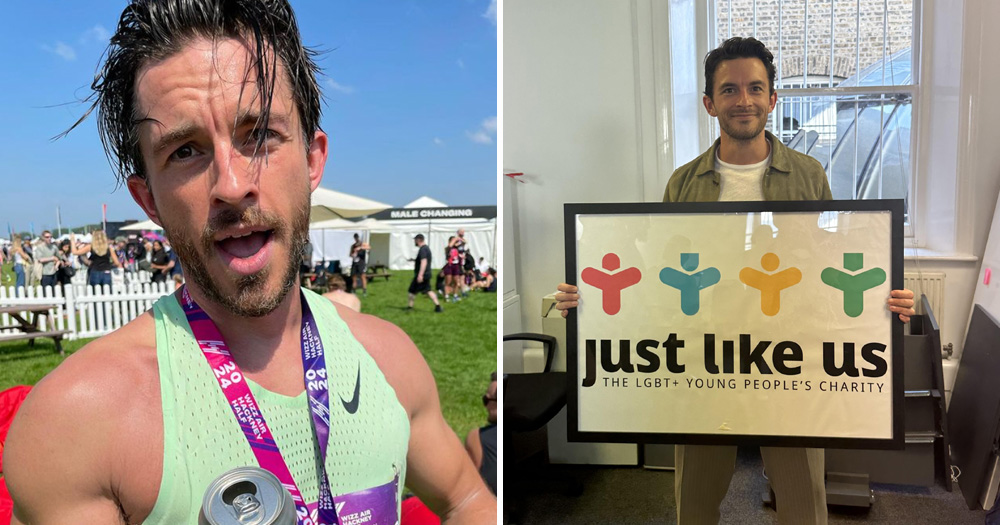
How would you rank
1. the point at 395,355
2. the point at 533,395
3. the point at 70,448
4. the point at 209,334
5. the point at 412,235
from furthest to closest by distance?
the point at 533,395 → the point at 412,235 → the point at 395,355 → the point at 209,334 → the point at 70,448

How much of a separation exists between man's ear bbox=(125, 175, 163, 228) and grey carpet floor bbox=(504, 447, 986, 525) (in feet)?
3.88

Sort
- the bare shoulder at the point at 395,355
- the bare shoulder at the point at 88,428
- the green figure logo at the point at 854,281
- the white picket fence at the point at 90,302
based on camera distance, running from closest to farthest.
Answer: the bare shoulder at the point at 88,428 < the white picket fence at the point at 90,302 < the bare shoulder at the point at 395,355 < the green figure logo at the point at 854,281

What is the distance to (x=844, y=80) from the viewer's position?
1.59 m

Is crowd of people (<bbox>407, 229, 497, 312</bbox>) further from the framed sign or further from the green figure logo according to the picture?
the green figure logo

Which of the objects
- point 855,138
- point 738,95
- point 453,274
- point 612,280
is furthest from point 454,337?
point 855,138

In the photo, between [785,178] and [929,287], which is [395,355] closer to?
[785,178]

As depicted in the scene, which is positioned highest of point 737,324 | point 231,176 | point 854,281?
point 231,176

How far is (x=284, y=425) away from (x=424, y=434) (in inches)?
13.9

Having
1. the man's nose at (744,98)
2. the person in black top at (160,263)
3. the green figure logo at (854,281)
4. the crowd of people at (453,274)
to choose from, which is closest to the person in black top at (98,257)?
the person in black top at (160,263)

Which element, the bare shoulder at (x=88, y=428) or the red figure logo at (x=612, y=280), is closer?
the bare shoulder at (x=88, y=428)

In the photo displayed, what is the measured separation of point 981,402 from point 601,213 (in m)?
0.99

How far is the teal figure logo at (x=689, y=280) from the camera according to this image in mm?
1604

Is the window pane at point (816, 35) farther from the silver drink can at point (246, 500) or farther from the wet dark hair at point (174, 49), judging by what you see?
the silver drink can at point (246, 500)

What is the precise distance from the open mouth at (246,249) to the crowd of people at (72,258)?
158 millimetres
